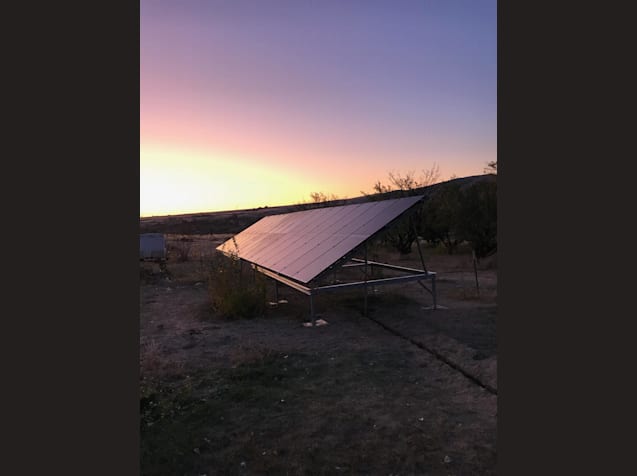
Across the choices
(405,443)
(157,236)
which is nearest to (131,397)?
(405,443)

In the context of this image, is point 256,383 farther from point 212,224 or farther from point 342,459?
point 212,224

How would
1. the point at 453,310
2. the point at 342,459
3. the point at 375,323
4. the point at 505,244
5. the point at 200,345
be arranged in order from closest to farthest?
the point at 505,244, the point at 342,459, the point at 200,345, the point at 375,323, the point at 453,310

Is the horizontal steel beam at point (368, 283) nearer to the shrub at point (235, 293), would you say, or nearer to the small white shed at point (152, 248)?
the shrub at point (235, 293)

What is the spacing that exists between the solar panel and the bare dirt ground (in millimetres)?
1107

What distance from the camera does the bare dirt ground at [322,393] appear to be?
3.81m

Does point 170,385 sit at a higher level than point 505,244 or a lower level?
lower

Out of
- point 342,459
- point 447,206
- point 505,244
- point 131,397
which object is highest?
point 447,206

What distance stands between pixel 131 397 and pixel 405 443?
3.38 m

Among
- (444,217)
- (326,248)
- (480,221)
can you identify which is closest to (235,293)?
(326,248)

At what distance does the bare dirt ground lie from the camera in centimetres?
381

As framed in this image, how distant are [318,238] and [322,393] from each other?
535 cm

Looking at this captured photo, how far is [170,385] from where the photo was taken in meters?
5.55

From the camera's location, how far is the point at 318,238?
10.3 metres

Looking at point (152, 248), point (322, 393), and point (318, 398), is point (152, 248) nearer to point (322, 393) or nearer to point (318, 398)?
point (322, 393)
